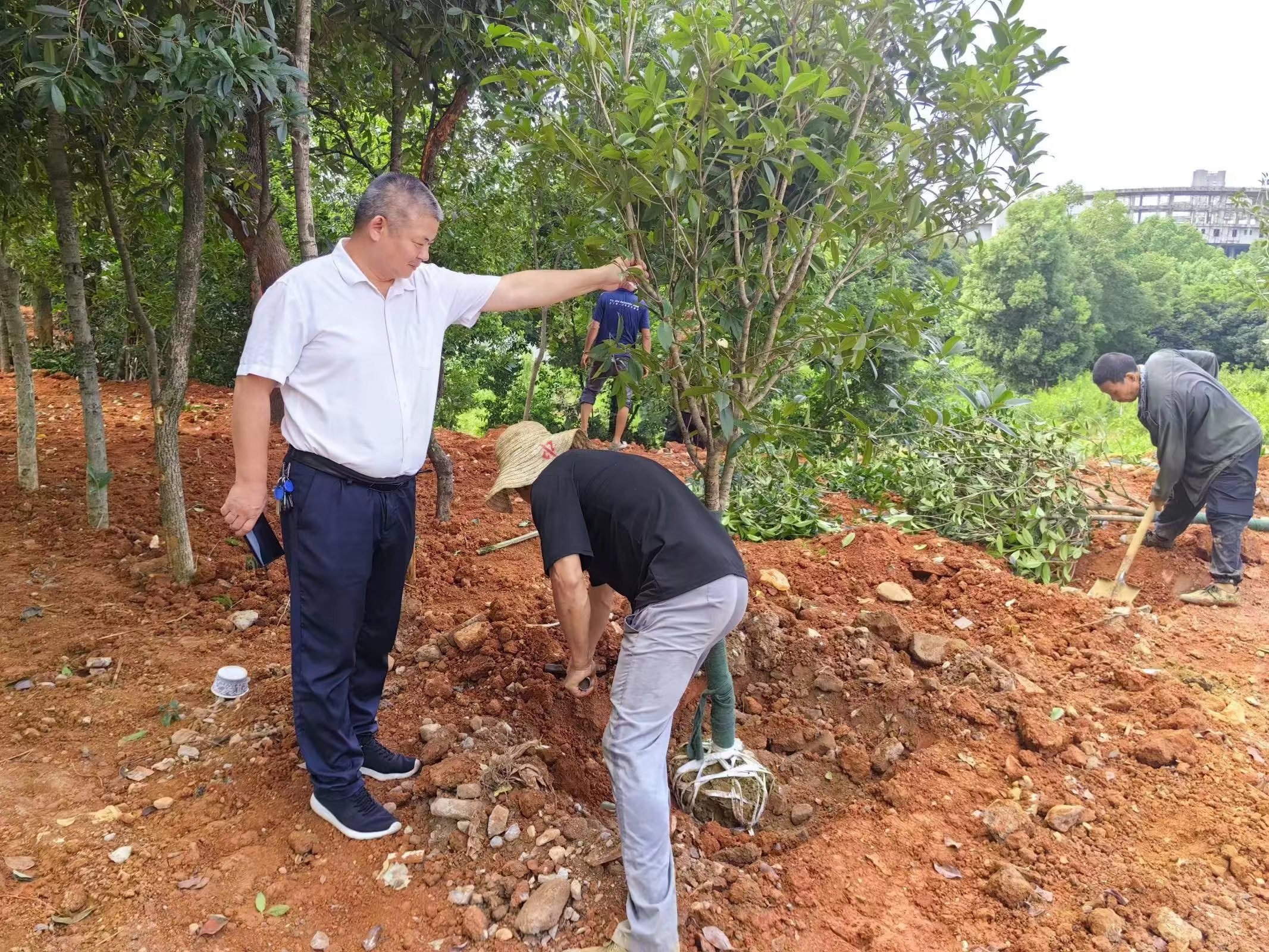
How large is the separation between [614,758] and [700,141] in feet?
5.68

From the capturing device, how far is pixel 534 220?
6527mm

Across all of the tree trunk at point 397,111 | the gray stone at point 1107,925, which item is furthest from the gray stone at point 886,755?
the tree trunk at point 397,111

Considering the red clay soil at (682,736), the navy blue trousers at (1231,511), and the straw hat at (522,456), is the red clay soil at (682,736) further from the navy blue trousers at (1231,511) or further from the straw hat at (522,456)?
the straw hat at (522,456)

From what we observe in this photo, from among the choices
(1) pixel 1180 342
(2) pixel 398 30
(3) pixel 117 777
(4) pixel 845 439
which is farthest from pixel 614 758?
(1) pixel 1180 342

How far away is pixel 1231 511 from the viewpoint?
492 centimetres

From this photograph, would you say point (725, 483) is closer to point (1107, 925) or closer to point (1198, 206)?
point (1107, 925)

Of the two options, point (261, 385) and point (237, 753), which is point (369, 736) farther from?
point (261, 385)

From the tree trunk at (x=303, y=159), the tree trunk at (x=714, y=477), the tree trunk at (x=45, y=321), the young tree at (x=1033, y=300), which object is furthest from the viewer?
the young tree at (x=1033, y=300)

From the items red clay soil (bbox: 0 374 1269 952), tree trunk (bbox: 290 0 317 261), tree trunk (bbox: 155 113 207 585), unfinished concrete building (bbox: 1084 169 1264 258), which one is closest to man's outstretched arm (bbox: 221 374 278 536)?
red clay soil (bbox: 0 374 1269 952)

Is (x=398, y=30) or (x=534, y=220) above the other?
(x=398, y=30)

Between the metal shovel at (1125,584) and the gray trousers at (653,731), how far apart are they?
12.0 ft

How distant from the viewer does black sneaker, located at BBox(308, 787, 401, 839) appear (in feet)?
8.10

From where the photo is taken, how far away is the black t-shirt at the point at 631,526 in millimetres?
2232

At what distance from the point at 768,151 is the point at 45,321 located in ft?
41.0
